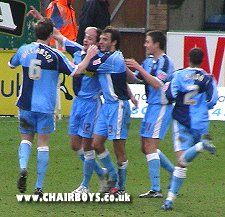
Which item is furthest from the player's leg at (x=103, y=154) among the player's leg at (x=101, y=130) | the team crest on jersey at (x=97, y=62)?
the team crest on jersey at (x=97, y=62)

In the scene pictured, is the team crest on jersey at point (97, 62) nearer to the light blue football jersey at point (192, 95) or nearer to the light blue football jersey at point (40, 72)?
the light blue football jersey at point (40, 72)

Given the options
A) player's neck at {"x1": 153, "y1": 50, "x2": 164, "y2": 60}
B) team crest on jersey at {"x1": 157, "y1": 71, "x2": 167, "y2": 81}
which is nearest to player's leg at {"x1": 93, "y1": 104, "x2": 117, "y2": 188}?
team crest on jersey at {"x1": 157, "y1": 71, "x2": 167, "y2": 81}

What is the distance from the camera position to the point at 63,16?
18.8 m

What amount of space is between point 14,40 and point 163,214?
34.1ft

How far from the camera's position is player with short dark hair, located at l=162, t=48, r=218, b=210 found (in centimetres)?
1161

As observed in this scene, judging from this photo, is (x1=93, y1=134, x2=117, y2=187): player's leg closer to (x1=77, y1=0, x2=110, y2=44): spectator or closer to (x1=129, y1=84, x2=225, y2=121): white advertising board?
(x1=77, y1=0, x2=110, y2=44): spectator

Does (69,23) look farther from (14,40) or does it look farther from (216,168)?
(216,168)

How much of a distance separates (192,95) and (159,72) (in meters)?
0.77

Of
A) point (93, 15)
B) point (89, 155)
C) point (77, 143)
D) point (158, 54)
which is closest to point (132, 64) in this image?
point (158, 54)

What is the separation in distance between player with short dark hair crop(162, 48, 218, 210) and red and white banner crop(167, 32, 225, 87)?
8690 mm

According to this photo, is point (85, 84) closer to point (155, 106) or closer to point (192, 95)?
point (155, 106)

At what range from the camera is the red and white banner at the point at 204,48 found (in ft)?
67.0

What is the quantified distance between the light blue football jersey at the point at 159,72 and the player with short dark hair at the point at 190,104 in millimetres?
560

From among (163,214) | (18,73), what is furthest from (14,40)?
(163,214)
